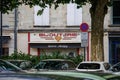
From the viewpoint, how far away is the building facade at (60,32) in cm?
3906

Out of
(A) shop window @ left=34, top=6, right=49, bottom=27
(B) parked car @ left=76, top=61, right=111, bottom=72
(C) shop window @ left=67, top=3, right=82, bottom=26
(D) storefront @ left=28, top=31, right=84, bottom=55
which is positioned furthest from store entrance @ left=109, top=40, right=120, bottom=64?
(B) parked car @ left=76, top=61, right=111, bottom=72

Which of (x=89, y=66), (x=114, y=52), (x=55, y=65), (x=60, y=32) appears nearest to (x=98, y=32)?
(x=89, y=66)

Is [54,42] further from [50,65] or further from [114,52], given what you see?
[50,65]

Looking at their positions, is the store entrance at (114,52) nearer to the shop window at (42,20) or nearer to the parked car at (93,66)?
the shop window at (42,20)

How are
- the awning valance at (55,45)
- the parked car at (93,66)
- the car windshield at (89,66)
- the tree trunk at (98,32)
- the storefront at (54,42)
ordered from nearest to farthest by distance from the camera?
the parked car at (93,66), the car windshield at (89,66), the tree trunk at (98,32), the awning valance at (55,45), the storefront at (54,42)

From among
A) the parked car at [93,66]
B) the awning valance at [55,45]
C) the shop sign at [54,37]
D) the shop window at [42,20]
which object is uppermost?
the shop window at [42,20]

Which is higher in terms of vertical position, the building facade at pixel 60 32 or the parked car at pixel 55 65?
the building facade at pixel 60 32

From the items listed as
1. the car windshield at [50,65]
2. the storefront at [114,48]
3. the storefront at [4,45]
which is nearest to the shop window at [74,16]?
the storefront at [114,48]

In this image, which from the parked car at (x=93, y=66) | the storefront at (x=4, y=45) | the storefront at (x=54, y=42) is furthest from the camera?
the storefront at (x=4, y=45)

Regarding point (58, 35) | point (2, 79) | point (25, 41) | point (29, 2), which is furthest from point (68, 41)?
point (2, 79)

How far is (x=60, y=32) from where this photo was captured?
39562 millimetres

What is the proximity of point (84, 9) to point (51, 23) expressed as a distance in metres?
2.97

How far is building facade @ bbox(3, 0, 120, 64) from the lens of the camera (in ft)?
128

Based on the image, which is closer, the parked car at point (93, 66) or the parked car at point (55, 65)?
the parked car at point (55, 65)
